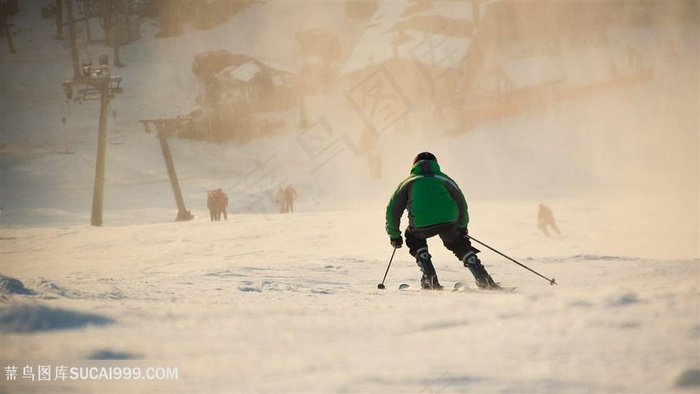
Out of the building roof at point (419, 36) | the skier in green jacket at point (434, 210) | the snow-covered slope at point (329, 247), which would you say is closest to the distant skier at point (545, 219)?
the snow-covered slope at point (329, 247)

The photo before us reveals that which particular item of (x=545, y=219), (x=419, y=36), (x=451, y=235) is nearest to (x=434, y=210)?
(x=451, y=235)

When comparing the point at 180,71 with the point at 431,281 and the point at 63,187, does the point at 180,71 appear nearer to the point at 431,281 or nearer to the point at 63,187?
the point at 63,187

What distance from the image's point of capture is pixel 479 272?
7.25 m

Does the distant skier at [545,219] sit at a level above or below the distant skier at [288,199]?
below

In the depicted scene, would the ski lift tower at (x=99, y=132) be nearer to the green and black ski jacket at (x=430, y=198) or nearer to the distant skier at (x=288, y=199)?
the distant skier at (x=288, y=199)

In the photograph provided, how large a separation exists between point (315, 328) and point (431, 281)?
3354 millimetres

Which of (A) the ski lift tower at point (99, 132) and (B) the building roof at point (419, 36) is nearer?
(A) the ski lift tower at point (99, 132)

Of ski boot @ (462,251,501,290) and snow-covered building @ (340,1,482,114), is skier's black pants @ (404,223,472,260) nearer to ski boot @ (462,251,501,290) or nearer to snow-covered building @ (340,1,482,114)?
ski boot @ (462,251,501,290)

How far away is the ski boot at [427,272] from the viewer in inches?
288

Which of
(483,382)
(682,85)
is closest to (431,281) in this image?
(483,382)

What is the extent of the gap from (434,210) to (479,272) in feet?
2.16

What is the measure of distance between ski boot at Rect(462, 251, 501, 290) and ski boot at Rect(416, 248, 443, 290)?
1.01 ft

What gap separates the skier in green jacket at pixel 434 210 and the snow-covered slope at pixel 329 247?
66 centimetres

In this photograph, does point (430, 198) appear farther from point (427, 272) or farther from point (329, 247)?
point (329, 247)
